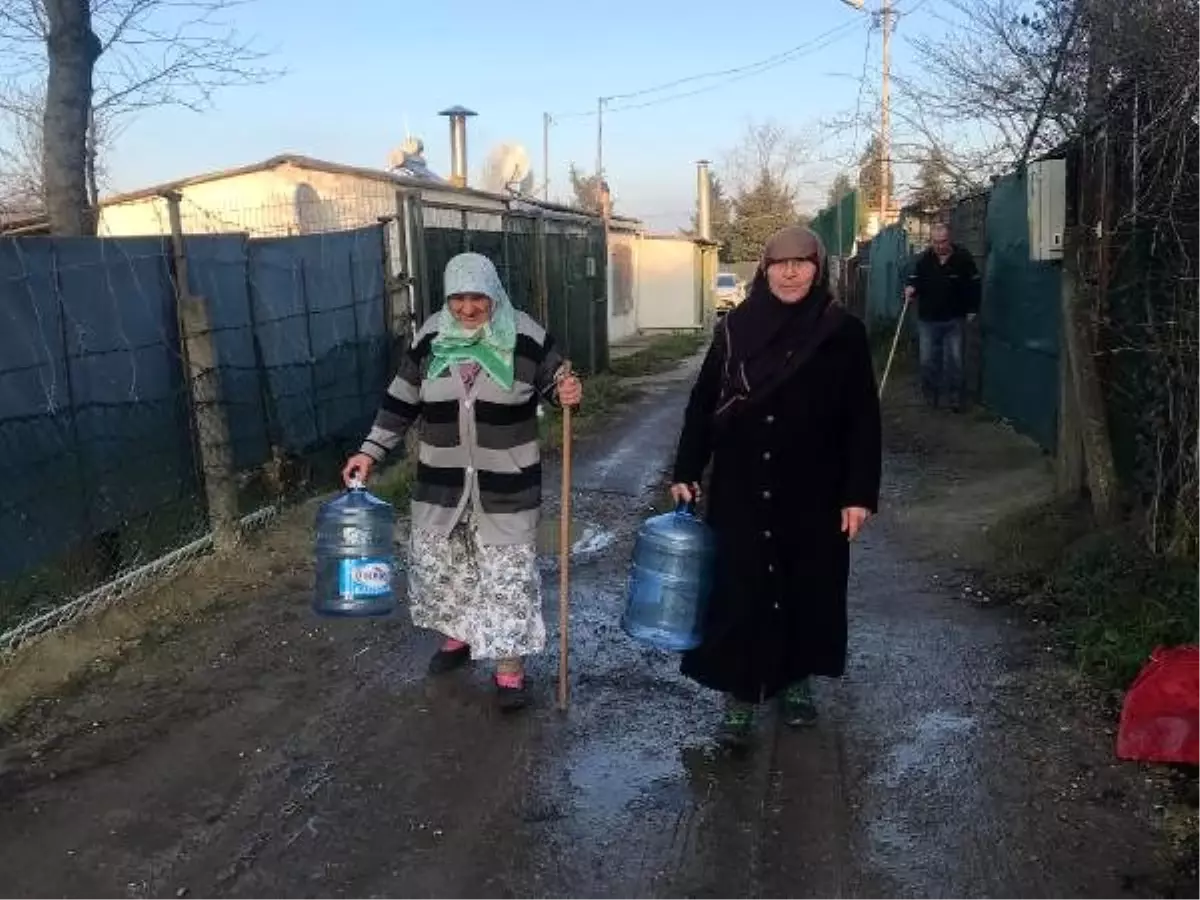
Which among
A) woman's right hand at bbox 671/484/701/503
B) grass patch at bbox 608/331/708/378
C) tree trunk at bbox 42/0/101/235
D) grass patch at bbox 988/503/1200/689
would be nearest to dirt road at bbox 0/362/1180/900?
grass patch at bbox 988/503/1200/689

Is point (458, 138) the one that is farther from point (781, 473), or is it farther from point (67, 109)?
point (781, 473)

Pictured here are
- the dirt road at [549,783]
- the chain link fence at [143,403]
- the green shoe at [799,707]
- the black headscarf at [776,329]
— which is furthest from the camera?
the chain link fence at [143,403]

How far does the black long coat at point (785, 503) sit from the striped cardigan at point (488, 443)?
64cm

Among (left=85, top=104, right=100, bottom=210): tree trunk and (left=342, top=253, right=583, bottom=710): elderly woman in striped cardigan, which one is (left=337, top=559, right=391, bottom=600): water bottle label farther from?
(left=85, top=104, right=100, bottom=210): tree trunk

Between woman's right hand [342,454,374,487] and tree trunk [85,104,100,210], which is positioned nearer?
woman's right hand [342,454,374,487]

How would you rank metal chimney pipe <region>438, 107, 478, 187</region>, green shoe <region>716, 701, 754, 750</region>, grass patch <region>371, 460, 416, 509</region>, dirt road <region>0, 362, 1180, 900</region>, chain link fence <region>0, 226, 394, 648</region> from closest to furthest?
dirt road <region>0, 362, 1180, 900</region> → green shoe <region>716, 701, 754, 750</region> → chain link fence <region>0, 226, 394, 648</region> → grass patch <region>371, 460, 416, 509</region> → metal chimney pipe <region>438, 107, 478, 187</region>

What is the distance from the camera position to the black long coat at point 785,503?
160 inches

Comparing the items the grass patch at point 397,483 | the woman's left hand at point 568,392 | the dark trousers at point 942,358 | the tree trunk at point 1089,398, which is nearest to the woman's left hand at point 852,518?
the woman's left hand at point 568,392

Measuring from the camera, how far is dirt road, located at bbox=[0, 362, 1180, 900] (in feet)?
11.0

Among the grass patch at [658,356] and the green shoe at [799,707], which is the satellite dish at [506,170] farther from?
the green shoe at [799,707]

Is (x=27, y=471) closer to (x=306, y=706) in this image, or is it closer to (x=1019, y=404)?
(x=306, y=706)

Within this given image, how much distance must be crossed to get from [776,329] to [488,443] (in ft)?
3.91

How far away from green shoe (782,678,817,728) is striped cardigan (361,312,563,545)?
1.14 metres

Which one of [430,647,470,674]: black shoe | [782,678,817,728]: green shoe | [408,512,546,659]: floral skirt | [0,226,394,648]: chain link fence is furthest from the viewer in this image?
[0,226,394,648]: chain link fence
